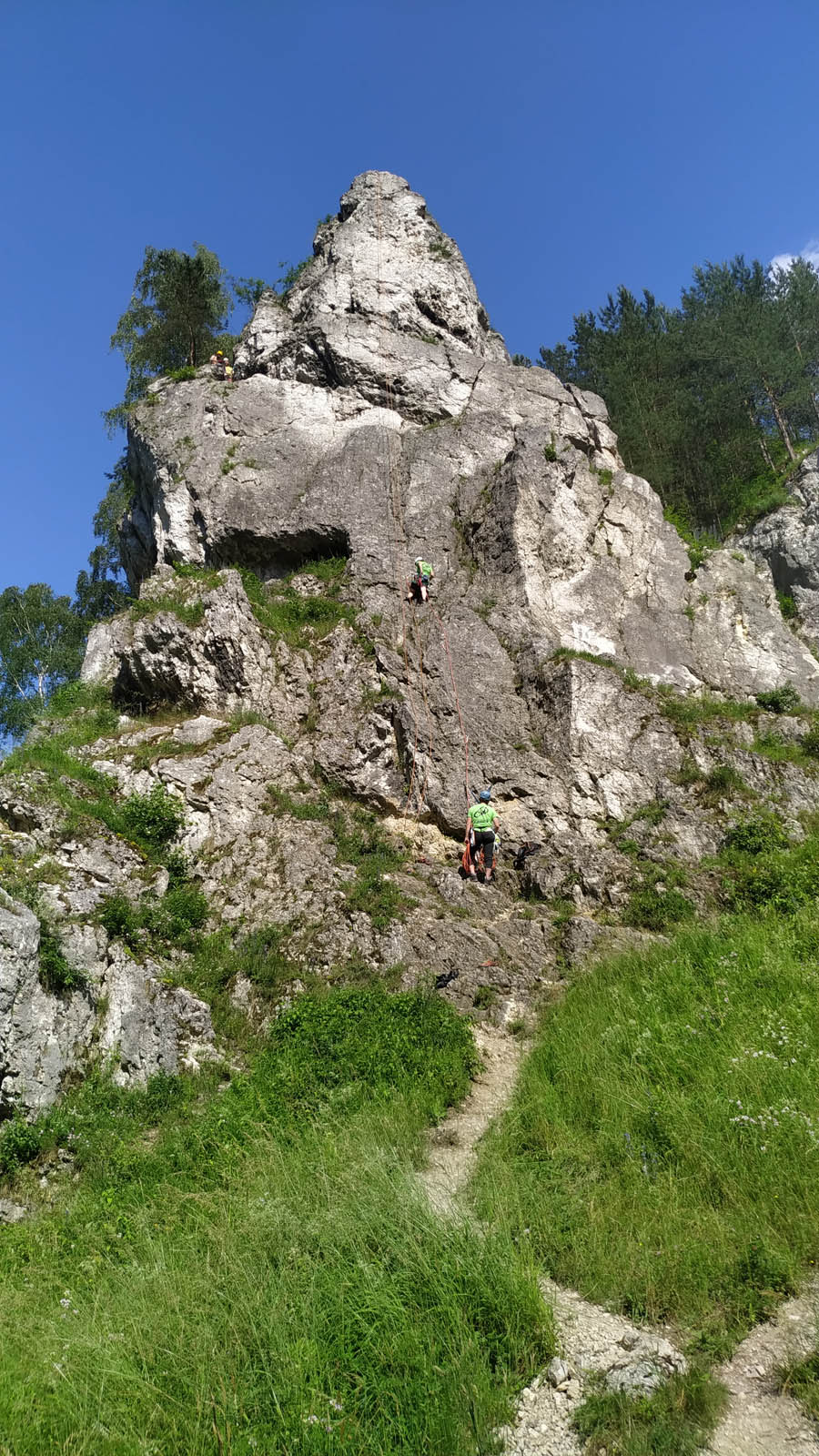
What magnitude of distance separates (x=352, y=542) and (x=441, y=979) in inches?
491

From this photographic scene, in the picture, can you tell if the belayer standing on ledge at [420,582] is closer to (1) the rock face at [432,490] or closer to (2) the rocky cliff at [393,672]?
(2) the rocky cliff at [393,672]

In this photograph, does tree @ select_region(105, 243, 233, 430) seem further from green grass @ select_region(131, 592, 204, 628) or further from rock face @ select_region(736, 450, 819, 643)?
rock face @ select_region(736, 450, 819, 643)

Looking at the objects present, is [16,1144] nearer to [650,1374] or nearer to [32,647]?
[650,1374]

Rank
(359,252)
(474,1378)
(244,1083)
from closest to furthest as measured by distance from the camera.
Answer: (474,1378), (244,1083), (359,252)

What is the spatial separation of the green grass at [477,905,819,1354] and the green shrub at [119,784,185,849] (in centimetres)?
724

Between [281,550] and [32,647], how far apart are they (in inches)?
687

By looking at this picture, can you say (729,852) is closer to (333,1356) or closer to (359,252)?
(333,1356)

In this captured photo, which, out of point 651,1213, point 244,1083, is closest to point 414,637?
point 244,1083

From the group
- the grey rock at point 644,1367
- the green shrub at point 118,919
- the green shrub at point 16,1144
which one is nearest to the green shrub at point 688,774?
the green shrub at point 118,919

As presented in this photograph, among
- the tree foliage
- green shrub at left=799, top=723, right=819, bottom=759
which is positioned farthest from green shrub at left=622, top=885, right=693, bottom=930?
the tree foliage

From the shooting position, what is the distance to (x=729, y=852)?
1385 centimetres

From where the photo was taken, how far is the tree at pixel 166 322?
30609 millimetres

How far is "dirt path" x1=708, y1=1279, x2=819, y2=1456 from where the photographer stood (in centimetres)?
406

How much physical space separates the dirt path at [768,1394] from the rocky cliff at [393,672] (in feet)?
21.6
